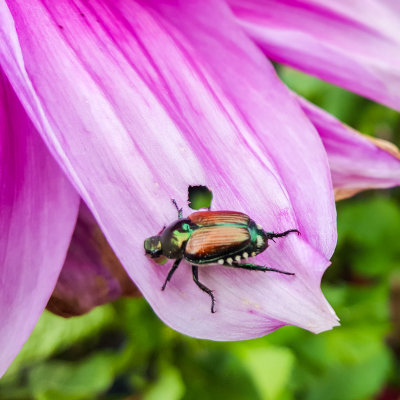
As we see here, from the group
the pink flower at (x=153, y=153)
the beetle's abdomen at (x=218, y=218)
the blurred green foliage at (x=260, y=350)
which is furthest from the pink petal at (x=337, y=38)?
the blurred green foliage at (x=260, y=350)

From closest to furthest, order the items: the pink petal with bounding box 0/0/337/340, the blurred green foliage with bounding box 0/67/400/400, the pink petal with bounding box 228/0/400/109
A: the pink petal with bounding box 0/0/337/340 → the pink petal with bounding box 228/0/400/109 → the blurred green foliage with bounding box 0/67/400/400

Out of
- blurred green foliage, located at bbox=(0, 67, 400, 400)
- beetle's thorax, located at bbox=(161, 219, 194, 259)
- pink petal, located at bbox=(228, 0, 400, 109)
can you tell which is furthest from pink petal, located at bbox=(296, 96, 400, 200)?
blurred green foliage, located at bbox=(0, 67, 400, 400)

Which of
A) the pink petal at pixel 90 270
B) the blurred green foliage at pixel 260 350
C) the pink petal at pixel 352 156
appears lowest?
the blurred green foliage at pixel 260 350

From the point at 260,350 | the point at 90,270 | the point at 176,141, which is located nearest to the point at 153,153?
the point at 176,141

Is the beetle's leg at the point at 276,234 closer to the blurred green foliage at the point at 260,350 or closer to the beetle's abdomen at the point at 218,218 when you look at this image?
the beetle's abdomen at the point at 218,218

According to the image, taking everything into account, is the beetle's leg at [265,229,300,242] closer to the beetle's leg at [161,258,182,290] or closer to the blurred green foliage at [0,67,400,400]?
the beetle's leg at [161,258,182,290]

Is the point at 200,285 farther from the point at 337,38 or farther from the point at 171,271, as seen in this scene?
the point at 337,38

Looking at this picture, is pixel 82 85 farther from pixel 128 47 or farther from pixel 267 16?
pixel 267 16
